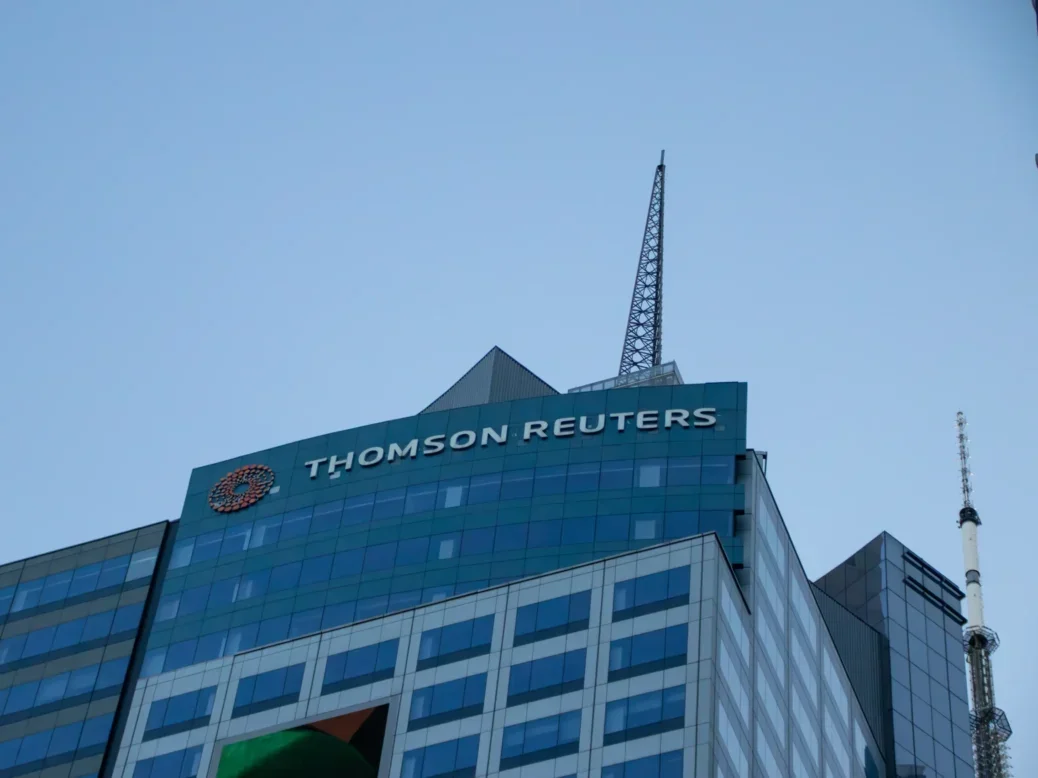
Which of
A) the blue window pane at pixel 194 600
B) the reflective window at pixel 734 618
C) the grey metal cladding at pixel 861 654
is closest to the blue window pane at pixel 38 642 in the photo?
the blue window pane at pixel 194 600

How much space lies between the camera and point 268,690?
413 feet

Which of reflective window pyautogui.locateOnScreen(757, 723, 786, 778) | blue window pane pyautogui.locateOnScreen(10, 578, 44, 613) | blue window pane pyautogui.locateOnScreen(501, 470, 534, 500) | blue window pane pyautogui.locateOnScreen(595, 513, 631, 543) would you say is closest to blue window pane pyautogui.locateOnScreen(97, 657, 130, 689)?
blue window pane pyautogui.locateOnScreen(10, 578, 44, 613)

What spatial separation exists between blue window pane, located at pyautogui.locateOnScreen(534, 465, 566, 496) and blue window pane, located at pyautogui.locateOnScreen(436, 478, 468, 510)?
17.4ft

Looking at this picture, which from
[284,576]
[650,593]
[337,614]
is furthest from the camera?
[284,576]

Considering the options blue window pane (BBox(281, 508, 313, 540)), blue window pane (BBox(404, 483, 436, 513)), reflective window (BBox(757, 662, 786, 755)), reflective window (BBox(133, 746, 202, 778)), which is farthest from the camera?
blue window pane (BBox(281, 508, 313, 540))

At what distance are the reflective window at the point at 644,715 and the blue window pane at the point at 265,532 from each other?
133ft

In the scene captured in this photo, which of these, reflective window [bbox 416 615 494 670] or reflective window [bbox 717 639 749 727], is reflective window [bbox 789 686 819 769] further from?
reflective window [bbox 416 615 494 670]

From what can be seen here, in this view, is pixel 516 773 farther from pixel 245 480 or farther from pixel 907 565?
pixel 907 565

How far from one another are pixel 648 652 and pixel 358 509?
36.2m

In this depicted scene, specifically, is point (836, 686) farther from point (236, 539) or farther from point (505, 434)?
point (236, 539)

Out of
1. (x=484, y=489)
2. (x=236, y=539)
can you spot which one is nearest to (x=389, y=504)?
(x=484, y=489)

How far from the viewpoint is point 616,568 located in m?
118

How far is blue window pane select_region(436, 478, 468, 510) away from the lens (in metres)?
140

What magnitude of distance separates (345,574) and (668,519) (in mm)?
22855
